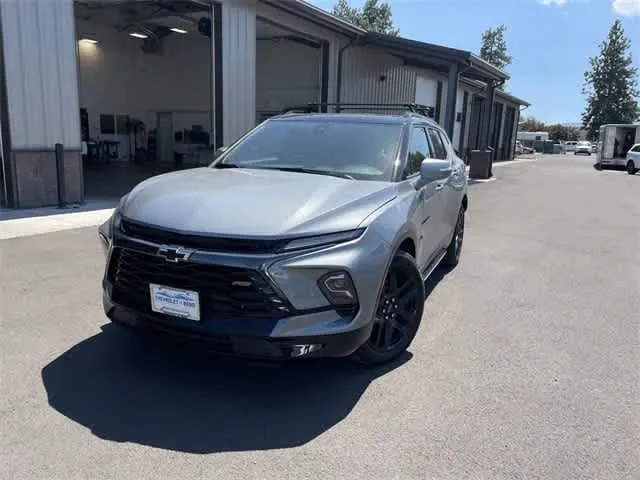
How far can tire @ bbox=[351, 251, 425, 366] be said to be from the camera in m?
3.51

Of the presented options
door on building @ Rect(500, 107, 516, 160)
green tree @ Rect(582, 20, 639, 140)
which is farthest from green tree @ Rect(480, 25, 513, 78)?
door on building @ Rect(500, 107, 516, 160)

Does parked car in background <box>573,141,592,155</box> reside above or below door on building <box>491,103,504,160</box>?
below

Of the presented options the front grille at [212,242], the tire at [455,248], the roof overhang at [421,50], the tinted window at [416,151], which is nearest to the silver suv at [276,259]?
the front grille at [212,242]

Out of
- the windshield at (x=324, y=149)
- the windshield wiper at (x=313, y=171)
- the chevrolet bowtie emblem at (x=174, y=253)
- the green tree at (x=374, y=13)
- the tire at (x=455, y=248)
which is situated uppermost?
the green tree at (x=374, y=13)

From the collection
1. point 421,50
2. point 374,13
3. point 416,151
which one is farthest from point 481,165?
point 374,13

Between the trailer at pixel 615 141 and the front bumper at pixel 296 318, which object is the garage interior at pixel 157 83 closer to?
the front bumper at pixel 296 318

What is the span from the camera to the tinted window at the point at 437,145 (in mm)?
5289

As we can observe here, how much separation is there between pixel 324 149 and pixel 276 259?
1.70 meters

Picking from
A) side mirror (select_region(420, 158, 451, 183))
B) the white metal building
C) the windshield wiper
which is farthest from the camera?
the white metal building

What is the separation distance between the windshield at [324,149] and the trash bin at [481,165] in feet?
59.4

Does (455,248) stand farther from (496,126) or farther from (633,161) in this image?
(496,126)

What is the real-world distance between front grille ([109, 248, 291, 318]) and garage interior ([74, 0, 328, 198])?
1586cm

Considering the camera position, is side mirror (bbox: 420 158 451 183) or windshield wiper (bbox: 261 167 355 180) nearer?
windshield wiper (bbox: 261 167 355 180)

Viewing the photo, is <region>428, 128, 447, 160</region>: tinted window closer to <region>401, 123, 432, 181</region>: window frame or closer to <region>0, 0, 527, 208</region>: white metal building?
<region>401, 123, 432, 181</region>: window frame
